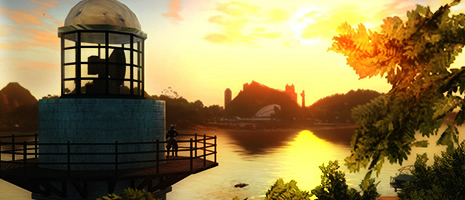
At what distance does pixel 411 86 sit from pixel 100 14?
12.8m

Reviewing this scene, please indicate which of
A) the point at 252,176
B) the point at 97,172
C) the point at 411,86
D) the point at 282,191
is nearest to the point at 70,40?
the point at 97,172

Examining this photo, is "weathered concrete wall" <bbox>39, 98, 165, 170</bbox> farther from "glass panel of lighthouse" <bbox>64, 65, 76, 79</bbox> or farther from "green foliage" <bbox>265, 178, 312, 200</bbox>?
"green foliage" <bbox>265, 178, 312, 200</bbox>

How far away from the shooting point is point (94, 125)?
14266 mm

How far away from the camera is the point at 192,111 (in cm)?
18862

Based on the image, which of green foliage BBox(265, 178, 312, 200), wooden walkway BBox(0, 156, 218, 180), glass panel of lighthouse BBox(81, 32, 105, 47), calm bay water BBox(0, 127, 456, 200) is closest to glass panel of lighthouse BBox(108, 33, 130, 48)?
glass panel of lighthouse BBox(81, 32, 105, 47)

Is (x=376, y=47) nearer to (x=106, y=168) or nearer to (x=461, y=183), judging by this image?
(x=106, y=168)

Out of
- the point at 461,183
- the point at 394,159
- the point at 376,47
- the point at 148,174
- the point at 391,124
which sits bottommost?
the point at 461,183

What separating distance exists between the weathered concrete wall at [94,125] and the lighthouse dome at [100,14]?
2.77 metres

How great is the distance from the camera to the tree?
3.73m

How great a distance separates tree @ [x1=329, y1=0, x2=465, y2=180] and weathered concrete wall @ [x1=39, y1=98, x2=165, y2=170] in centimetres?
1168

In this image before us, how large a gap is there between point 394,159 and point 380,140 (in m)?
0.27

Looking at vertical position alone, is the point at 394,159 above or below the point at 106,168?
above

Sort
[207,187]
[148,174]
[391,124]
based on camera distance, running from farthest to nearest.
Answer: [207,187], [148,174], [391,124]

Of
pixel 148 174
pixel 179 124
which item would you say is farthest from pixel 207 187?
pixel 179 124
